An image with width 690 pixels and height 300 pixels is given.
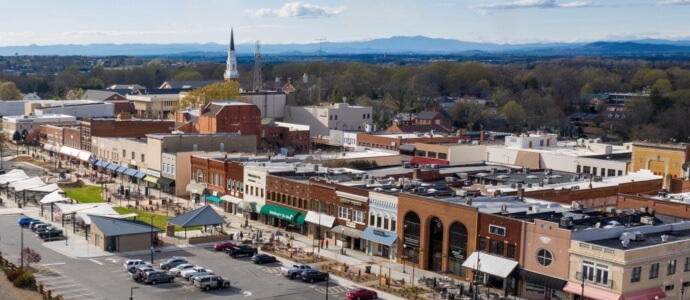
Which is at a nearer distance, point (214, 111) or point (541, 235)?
point (541, 235)

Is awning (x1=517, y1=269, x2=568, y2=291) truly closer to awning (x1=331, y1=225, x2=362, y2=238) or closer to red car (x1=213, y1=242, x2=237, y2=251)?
awning (x1=331, y1=225, x2=362, y2=238)

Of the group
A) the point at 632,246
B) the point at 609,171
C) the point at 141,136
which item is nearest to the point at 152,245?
the point at 632,246

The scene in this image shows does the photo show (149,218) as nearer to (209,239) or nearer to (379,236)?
(209,239)

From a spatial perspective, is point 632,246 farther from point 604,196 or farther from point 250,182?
point 250,182

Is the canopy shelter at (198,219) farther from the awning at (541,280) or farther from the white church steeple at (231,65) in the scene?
the white church steeple at (231,65)

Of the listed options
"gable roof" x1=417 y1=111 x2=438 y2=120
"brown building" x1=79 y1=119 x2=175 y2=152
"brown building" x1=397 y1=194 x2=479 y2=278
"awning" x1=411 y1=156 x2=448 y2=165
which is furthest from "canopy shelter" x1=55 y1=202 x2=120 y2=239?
"gable roof" x1=417 y1=111 x2=438 y2=120

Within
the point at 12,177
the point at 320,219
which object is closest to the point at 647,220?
the point at 320,219

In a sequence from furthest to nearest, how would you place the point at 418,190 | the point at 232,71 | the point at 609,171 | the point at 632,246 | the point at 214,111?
the point at 232,71 → the point at 214,111 → the point at 609,171 → the point at 418,190 → the point at 632,246
